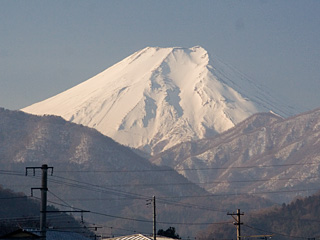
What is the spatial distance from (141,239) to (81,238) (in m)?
8.54

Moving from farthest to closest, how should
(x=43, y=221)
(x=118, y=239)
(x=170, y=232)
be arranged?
(x=170, y=232), (x=118, y=239), (x=43, y=221)

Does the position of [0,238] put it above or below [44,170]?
below

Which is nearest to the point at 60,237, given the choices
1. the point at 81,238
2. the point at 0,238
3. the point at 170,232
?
the point at 81,238

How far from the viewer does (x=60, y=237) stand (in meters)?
96.1

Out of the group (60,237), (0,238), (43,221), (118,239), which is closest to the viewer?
(43,221)

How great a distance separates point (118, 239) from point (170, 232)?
189ft

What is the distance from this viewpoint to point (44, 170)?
52000 mm

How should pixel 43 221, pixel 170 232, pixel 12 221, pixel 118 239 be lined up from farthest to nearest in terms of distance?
pixel 12 221, pixel 170 232, pixel 118 239, pixel 43 221

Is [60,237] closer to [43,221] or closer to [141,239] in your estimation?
[141,239]

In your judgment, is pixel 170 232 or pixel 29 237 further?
pixel 170 232

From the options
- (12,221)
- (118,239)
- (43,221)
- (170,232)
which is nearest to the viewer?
(43,221)

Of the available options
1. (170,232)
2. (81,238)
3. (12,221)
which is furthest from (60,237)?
(12,221)

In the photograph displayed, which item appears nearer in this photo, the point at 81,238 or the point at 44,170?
the point at 44,170

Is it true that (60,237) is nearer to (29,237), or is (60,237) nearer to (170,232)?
(29,237)
